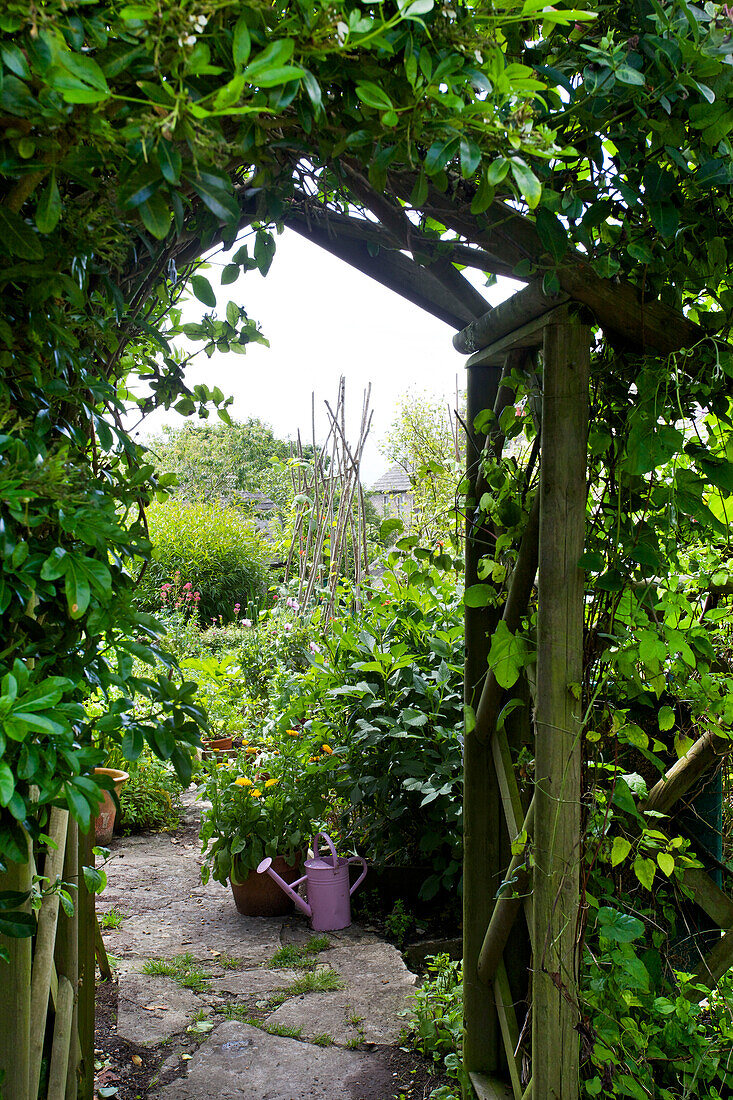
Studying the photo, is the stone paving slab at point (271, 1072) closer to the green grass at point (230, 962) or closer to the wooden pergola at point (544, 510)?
the green grass at point (230, 962)

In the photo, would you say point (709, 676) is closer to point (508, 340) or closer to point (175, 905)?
point (508, 340)

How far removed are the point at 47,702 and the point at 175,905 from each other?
10.1 feet

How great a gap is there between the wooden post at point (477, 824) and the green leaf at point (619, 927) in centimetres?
41

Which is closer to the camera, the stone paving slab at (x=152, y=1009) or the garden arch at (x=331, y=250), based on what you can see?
the garden arch at (x=331, y=250)

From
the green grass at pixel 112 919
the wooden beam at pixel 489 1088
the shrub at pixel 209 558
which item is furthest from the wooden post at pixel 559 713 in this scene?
the shrub at pixel 209 558

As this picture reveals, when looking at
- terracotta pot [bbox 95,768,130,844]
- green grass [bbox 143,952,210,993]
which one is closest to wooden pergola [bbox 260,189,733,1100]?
green grass [bbox 143,952,210,993]

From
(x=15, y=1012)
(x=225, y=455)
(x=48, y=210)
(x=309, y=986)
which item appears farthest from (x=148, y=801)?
(x=225, y=455)

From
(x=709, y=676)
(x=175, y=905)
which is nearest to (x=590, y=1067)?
(x=709, y=676)

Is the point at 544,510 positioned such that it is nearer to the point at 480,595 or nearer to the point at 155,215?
the point at 480,595

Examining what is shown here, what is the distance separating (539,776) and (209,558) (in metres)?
9.03

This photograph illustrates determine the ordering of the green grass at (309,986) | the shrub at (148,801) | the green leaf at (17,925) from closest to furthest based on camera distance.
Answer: the green leaf at (17,925), the green grass at (309,986), the shrub at (148,801)

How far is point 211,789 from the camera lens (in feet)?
11.2

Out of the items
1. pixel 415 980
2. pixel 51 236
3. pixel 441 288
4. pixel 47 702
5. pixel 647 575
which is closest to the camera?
pixel 47 702

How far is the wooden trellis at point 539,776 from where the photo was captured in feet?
4.67
